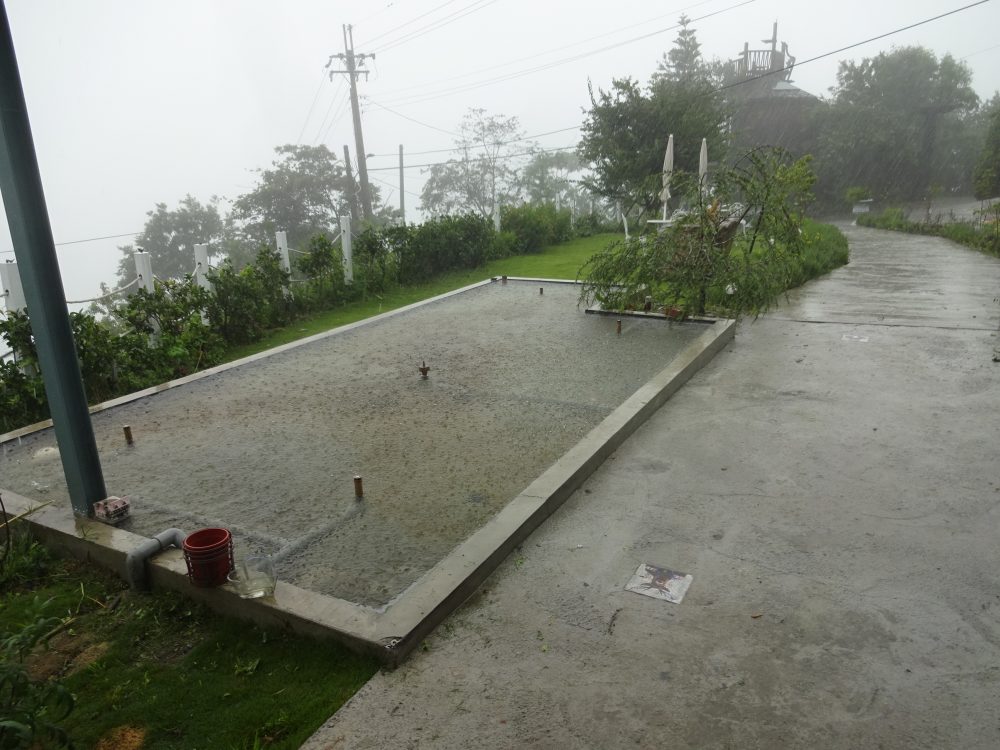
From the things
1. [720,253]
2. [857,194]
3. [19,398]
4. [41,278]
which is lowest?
[19,398]

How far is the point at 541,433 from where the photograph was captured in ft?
14.5

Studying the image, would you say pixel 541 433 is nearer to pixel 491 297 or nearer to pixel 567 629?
pixel 567 629

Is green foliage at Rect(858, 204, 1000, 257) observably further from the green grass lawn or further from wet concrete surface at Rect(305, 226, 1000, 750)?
wet concrete surface at Rect(305, 226, 1000, 750)

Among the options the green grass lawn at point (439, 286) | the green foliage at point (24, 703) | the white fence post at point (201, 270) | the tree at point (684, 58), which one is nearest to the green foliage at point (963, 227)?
the green grass lawn at point (439, 286)

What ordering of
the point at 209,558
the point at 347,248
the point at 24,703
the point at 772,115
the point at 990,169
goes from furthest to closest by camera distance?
the point at 772,115 → the point at 990,169 → the point at 347,248 → the point at 209,558 → the point at 24,703

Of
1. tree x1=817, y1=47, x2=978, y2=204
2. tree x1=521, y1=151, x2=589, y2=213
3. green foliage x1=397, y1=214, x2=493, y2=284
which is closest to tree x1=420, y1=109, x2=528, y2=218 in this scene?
tree x1=521, y1=151, x2=589, y2=213

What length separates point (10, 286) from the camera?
5422mm

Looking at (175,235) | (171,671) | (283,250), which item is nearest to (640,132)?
(283,250)

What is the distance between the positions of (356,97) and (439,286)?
70.5ft

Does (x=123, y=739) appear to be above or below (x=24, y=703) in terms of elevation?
below

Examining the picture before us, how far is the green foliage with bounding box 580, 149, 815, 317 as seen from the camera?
6.80 metres

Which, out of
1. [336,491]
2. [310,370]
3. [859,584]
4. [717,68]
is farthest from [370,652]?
[717,68]

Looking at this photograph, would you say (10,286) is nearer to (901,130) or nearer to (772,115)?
(901,130)

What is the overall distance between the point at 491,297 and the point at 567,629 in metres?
7.27
